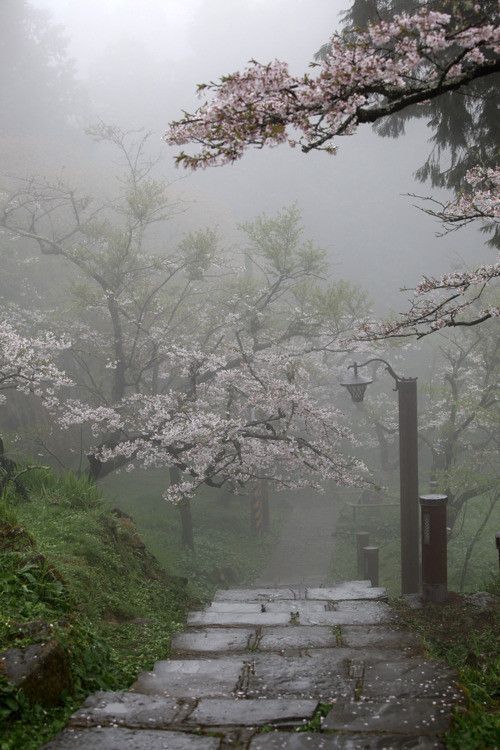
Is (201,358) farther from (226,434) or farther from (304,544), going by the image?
(304,544)

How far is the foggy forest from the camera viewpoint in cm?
342

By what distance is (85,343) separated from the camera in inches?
846

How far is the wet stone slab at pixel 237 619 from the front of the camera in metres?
6.06

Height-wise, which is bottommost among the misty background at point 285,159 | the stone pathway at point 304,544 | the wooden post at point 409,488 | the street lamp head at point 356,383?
the stone pathway at point 304,544

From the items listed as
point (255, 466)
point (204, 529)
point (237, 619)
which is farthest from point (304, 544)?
point (237, 619)

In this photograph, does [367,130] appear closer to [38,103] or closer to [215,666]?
[38,103]

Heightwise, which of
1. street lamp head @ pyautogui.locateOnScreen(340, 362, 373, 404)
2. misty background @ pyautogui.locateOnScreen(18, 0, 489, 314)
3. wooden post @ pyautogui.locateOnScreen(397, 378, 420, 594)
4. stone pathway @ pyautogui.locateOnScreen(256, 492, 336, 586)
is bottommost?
stone pathway @ pyautogui.locateOnScreen(256, 492, 336, 586)

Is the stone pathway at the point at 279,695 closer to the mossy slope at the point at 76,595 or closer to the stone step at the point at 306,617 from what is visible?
the stone step at the point at 306,617

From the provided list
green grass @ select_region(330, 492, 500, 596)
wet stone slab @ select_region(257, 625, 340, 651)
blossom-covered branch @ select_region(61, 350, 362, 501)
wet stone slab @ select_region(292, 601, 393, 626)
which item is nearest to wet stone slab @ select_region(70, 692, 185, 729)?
wet stone slab @ select_region(257, 625, 340, 651)

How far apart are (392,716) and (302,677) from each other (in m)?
1.09

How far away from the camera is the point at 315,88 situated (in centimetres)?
343

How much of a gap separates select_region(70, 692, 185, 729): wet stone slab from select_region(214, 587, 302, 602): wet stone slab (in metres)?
4.48

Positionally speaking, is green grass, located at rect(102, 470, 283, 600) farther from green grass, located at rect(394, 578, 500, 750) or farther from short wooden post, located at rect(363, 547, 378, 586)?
green grass, located at rect(394, 578, 500, 750)

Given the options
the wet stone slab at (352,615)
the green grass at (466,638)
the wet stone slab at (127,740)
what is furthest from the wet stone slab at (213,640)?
the wet stone slab at (127,740)
